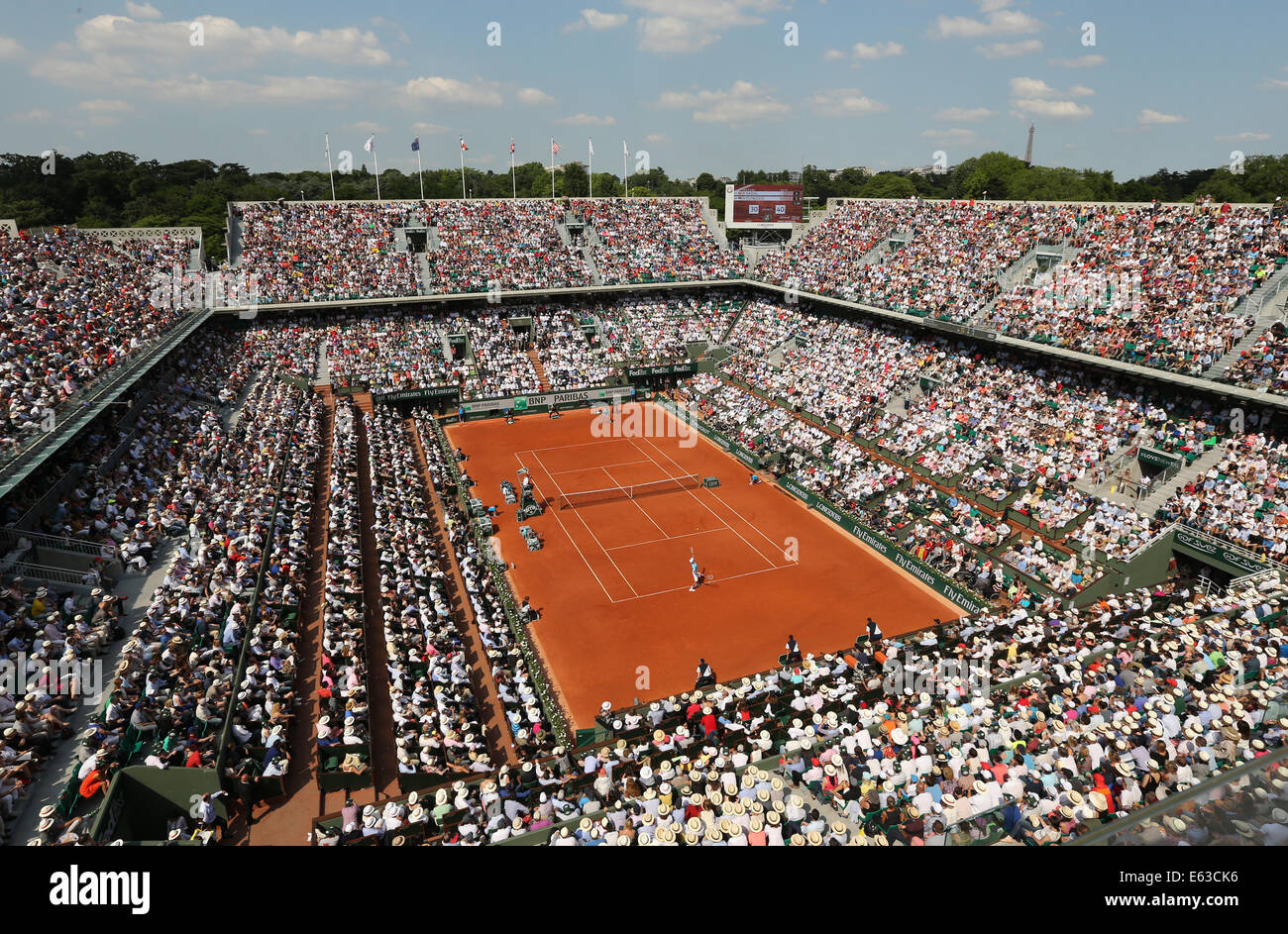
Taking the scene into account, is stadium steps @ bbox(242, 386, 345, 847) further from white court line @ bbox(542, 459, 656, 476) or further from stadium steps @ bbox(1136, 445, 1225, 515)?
stadium steps @ bbox(1136, 445, 1225, 515)

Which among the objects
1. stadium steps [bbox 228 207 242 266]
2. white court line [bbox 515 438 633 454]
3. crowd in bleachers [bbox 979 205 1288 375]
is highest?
stadium steps [bbox 228 207 242 266]

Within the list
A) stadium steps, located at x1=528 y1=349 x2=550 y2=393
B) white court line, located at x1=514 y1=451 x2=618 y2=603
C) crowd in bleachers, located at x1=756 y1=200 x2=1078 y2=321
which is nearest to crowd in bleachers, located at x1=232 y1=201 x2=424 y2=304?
stadium steps, located at x1=528 y1=349 x2=550 y2=393

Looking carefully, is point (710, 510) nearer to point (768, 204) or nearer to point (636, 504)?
point (636, 504)

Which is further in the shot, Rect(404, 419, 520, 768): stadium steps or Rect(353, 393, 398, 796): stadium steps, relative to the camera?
Rect(404, 419, 520, 768): stadium steps

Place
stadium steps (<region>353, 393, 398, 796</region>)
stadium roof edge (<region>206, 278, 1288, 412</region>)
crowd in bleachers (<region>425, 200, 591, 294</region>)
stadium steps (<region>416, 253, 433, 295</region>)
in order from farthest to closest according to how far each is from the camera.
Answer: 1. crowd in bleachers (<region>425, 200, 591, 294</region>)
2. stadium steps (<region>416, 253, 433, 295</region>)
3. stadium roof edge (<region>206, 278, 1288, 412</region>)
4. stadium steps (<region>353, 393, 398, 796</region>)

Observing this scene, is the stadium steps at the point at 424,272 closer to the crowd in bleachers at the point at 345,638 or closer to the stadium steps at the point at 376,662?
the stadium steps at the point at 376,662

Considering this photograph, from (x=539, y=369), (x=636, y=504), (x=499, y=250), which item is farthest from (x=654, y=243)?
(x=636, y=504)

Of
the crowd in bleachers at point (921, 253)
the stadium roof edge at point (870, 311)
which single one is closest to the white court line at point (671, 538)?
the stadium roof edge at point (870, 311)
